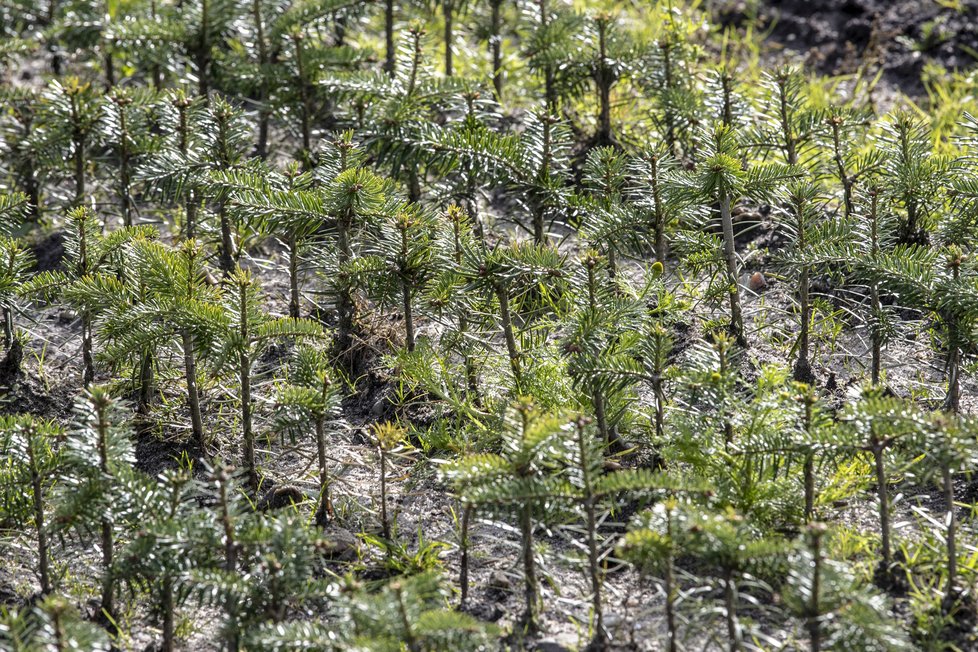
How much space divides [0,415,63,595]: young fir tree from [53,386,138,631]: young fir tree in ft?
0.23

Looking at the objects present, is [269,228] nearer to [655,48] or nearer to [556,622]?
[556,622]

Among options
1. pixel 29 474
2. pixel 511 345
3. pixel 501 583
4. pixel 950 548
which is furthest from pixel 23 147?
pixel 950 548

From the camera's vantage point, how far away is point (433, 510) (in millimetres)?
3924

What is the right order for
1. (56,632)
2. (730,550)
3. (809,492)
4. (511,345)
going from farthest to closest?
1. (511,345)
2. (809,492)
3. (730,550)
4. (56,632)

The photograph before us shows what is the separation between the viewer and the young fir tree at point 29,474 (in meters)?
3.40

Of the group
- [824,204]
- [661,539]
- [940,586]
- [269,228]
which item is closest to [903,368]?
[824,204]

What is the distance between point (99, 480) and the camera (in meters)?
3.31

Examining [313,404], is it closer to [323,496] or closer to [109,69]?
[323,496]

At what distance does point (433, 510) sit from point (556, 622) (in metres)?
0.67

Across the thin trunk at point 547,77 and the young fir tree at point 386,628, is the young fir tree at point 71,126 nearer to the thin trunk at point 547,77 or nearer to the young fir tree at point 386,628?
the thin trunk at point 547,77

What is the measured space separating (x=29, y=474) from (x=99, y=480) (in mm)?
304

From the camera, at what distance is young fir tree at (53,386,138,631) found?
3279 mm

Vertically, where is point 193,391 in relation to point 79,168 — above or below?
below

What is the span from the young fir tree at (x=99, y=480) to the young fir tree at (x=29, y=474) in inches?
2.7
